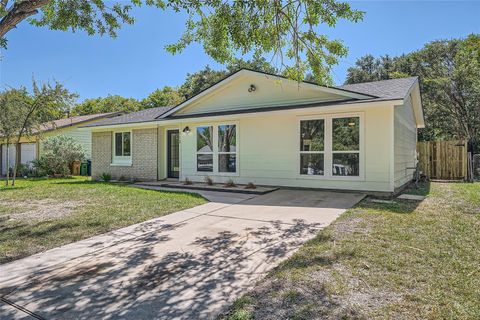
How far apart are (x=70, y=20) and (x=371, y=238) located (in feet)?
27.3

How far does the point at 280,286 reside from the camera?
3268mm

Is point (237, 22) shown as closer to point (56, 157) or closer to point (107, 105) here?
point (56, 157)

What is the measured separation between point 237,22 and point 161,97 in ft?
129

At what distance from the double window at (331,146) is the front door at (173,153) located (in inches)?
241

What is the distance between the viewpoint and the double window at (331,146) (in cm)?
955

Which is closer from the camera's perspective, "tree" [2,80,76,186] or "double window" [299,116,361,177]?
"double window" [299,116,361,177]

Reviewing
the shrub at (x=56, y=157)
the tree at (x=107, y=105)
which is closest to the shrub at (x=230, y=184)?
the shrub at (x=56, y=157)

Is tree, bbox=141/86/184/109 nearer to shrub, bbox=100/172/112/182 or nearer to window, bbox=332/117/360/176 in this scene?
shrub, bbox=100/172/112/182

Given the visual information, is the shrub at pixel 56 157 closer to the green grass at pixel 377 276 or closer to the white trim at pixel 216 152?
the white trim at pixel 216 152

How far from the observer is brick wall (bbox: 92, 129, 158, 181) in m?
14.2

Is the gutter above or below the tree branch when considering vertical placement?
below

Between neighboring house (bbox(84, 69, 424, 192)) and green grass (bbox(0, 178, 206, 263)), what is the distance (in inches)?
127

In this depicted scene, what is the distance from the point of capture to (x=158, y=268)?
12.8ft

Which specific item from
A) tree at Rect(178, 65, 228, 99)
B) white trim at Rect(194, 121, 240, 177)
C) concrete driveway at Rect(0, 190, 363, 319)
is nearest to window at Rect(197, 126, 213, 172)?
white trim at Rect(194, 121, 240, 177)
